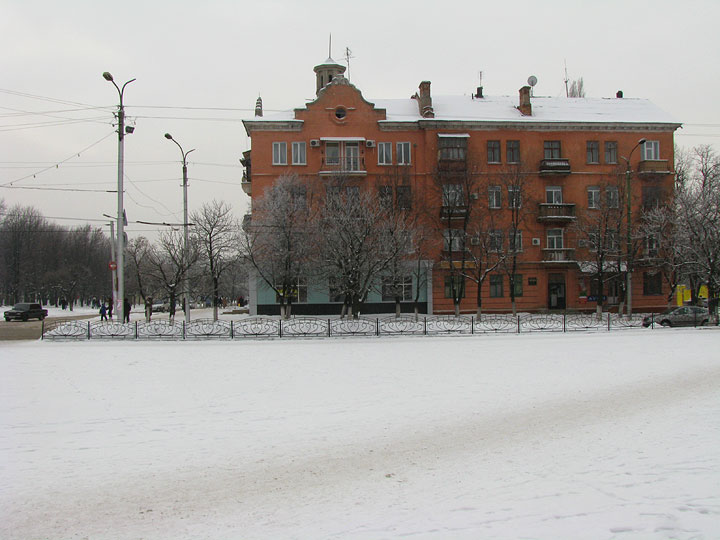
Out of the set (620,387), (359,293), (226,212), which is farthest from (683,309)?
(226,212)

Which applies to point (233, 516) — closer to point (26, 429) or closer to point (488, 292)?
point (26, 429)

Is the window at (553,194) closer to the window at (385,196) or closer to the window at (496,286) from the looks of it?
the window at (496,286)

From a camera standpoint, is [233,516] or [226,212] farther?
[226,212]

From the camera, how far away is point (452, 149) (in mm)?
41781

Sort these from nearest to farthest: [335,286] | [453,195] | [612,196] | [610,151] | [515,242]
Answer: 1. [335,286]
2. [515,242]
3. [453,195]
4. [612,196]
5. [610,151]

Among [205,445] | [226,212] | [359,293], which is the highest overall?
[226,212]

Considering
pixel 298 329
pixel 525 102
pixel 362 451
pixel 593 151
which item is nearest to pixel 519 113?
pixel 525 102

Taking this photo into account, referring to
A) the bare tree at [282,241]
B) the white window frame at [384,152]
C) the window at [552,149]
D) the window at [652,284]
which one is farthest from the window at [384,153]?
the window at [652,284]

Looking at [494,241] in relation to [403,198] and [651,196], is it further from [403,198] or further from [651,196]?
[651,196]

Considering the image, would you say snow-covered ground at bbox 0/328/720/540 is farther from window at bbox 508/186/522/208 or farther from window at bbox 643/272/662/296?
window at bbox 643/272/662/296

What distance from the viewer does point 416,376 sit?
14133 mm

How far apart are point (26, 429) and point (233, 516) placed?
17.7 ft

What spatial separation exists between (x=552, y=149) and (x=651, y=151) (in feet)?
Answer: 26.1

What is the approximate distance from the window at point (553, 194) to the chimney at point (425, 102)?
10.7m
